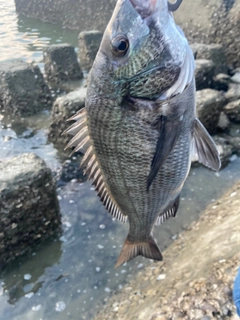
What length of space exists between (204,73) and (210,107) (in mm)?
1456

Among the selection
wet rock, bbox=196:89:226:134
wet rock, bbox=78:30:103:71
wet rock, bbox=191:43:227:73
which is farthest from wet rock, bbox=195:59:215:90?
wet rock, bbox=78:30:103:71

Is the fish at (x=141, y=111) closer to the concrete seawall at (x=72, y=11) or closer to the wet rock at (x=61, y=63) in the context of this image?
the wet rock at (x=61, y=63)

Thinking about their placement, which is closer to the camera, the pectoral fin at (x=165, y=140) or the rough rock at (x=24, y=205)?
the pectoral fin at (x=165, y=140)

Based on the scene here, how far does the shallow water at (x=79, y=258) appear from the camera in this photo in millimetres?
3385

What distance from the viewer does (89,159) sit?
2080mm

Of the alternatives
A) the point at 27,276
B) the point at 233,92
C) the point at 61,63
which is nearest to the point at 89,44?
the point at 61,63

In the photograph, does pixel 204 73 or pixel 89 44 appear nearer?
pixel 204 73

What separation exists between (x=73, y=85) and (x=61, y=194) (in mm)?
4441

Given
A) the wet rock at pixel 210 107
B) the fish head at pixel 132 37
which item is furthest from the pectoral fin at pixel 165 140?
the wet rock at pixel 210 107

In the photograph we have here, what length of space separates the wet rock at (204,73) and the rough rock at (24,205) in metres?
3.85

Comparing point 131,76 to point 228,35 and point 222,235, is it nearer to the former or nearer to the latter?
point 222,235

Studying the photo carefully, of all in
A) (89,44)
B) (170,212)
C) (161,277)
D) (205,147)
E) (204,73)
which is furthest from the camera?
(89,44)

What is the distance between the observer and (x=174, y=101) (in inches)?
69.3

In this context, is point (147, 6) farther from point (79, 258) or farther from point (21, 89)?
point (21, 89)
